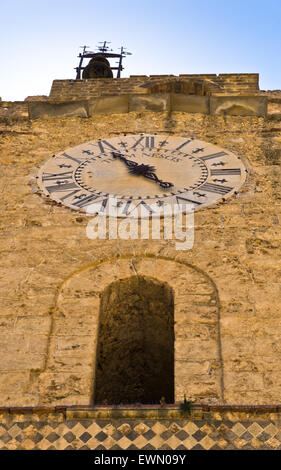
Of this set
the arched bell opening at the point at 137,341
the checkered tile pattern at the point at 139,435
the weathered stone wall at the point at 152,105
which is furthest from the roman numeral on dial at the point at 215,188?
the checkered tile pattern at the point at 139,435

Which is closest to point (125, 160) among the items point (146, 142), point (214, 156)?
point (146, 142)

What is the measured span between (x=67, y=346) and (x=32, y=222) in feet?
6.51

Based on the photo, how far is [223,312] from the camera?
5879mm

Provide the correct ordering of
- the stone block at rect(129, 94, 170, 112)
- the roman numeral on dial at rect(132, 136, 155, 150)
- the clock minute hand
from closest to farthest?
the clock minute hand
the roman numeral on dial at rect(132, 136, 155, 150)
the stone block at rect(129, 94, 170, 112)

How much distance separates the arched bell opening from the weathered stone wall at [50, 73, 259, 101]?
5.38 meters

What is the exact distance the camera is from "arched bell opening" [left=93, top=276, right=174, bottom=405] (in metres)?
6.31

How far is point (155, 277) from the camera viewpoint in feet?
20.8

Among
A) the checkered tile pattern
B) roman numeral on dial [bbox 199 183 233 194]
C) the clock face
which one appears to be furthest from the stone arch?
roman numeral on dial [bbox 199 183 233 194]

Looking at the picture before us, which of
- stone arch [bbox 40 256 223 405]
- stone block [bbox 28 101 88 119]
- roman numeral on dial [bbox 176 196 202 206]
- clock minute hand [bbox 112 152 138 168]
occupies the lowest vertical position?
stone arch [bbox 40 256 223 405]

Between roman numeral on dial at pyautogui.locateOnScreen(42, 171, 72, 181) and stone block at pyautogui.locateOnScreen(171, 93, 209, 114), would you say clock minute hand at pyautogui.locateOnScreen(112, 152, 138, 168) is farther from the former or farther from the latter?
stone block at pyautogui.locateOnScreen(171, 93, 209, 114)

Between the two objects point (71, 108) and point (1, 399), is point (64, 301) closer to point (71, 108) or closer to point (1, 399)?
point (1, 399)

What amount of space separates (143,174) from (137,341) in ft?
7.25

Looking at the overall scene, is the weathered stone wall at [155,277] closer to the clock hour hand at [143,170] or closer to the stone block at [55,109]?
the clock hour hand at [143,170]

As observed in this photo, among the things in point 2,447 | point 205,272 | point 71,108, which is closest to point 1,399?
point 2,447
